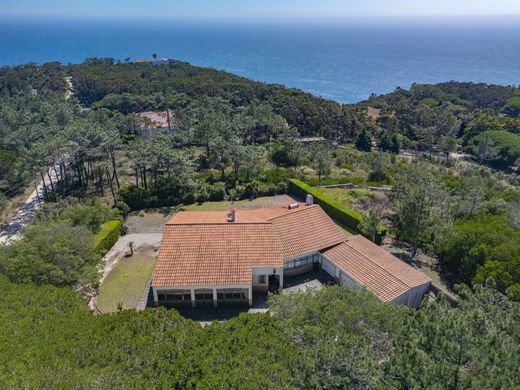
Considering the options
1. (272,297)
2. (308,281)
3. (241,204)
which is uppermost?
(272,297)

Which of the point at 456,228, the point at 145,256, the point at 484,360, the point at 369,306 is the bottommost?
the point at 145,256

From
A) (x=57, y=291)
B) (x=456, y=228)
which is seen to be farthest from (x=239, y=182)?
(x=57, y=291)

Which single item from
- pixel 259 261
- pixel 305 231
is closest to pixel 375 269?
pixel 305 231

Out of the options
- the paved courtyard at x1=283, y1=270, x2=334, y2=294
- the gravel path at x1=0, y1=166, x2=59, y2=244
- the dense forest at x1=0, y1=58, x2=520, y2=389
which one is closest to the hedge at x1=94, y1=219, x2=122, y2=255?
the dense forest at x1=0, y1=58, x2=520, y2=389

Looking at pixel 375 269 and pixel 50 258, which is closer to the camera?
pixel 50 258

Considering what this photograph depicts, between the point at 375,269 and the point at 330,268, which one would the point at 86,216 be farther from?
the point at 375,269

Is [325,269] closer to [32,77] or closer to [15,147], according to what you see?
[15,147]

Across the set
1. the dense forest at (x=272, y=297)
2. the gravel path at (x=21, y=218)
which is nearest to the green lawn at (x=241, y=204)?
the dense forest at (x=272, y=297)
